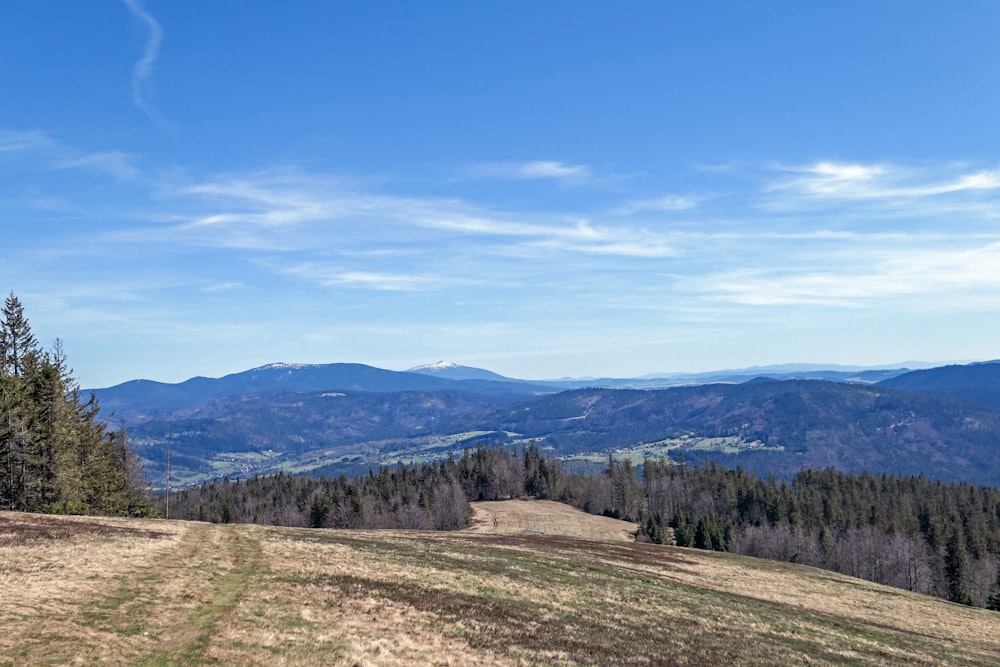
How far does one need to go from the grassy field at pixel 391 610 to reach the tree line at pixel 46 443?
1337cm

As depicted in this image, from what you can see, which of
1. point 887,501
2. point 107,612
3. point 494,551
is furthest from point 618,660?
point 887,501

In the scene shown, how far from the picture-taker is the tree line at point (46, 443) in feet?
179

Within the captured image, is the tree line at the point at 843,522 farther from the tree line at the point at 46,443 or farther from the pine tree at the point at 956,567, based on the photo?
the tree line at the point at 46,443

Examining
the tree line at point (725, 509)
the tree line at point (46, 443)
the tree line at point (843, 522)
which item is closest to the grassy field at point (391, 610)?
the tree line at point (46, 443)

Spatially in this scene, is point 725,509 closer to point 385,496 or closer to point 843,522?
point 843,522

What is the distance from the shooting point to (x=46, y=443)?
5659 cm

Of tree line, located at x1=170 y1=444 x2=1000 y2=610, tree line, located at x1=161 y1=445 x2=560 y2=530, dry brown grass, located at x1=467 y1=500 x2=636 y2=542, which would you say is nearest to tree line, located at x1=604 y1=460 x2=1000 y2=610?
tree line, located at x1=170 y1=444 x2=1000 y2=610

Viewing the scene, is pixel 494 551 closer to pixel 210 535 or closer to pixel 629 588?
pixel 629 588

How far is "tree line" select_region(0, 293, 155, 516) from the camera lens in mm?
54531

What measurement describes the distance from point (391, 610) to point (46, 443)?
45.8 m

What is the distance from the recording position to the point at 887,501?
165 m

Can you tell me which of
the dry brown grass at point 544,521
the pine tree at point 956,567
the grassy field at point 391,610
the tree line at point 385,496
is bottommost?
the pine tree at point 956,567

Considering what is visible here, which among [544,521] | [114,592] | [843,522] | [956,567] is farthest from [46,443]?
[843,522]

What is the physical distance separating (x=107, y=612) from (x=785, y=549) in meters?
130
